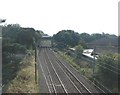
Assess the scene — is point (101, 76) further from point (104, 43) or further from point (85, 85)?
point (104, 43)

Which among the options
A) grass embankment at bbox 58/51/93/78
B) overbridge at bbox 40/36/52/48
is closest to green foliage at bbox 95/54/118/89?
grass embankment at bbox 58/51/93/78

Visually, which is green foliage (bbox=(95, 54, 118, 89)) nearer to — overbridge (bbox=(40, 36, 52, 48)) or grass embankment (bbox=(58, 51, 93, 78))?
grass embankment (bbox=(58, 51, 93, 78))

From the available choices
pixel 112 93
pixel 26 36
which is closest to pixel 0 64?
pixel 26 36

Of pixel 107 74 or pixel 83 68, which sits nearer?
pixel 107 74

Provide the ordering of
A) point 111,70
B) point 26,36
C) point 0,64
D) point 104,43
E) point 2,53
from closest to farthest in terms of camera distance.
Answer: point 111,70 → point 0,64 → point 2,53 → point 26,36 → point 104,43

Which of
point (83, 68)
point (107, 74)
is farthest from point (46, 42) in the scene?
point (107, 74)

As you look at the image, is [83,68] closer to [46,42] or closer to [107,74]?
[107,74]

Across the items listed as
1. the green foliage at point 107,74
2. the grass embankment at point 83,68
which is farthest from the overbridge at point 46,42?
the green foliage at point 107,74

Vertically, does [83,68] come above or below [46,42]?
below

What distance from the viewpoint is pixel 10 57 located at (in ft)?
162

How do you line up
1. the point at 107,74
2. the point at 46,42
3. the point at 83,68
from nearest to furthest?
the point at 107,74 → the point at 83,68 → the point at 46,42

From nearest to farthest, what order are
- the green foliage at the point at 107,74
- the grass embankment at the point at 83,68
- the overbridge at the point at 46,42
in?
1. the green foliage at the point at 107,74
2. the grass embankment at the point at 83,68
3. the overbridge at the point at 46,42

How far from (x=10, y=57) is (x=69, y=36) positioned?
42226 millimetres

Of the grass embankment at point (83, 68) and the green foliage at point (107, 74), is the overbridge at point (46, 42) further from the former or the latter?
the green foliage at point (107, 74)
